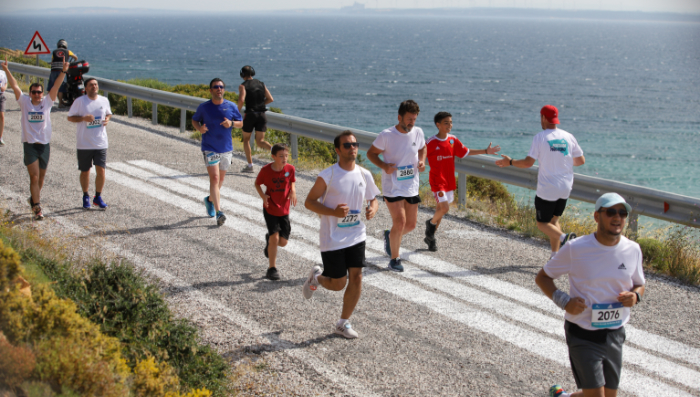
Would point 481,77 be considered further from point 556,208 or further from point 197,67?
point 556,208

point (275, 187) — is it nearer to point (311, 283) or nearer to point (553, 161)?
point (311, 283)

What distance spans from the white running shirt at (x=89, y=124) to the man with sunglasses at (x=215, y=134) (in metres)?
1.50

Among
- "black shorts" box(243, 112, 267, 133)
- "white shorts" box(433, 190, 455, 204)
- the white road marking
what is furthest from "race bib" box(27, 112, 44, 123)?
"white shorts" box(433, 190, 455, 204)

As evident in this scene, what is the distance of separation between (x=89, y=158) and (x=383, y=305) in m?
5.70

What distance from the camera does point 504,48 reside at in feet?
517

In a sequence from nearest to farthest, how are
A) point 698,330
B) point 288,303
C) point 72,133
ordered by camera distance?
point 698,330 → point 288,303 → point 72,133

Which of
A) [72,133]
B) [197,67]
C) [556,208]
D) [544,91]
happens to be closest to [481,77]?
[544,91]

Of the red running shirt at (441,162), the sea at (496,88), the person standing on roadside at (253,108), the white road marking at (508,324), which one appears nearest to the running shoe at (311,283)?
the white road marking at (508,324)

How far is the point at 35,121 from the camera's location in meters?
9.23

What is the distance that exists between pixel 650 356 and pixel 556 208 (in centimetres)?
239

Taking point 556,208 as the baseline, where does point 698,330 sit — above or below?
below

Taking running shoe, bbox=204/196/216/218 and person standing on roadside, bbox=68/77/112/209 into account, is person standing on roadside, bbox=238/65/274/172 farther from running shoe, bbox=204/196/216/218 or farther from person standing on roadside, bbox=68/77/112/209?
person standing on roadside, bbox=68/77/112/209

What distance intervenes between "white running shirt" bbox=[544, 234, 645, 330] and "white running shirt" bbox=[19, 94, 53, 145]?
25.8 feet

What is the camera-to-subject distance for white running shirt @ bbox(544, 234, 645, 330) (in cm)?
410
